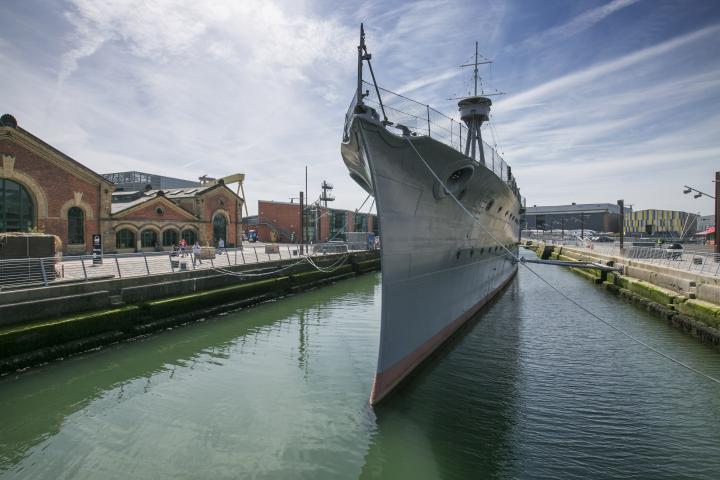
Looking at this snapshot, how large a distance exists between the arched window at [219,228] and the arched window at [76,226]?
1108 cm

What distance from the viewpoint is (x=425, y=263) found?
356 inches

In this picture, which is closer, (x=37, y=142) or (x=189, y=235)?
(x=37, y=142)

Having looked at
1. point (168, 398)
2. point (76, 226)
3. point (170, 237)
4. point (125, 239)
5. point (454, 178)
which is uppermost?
point (454, 178)

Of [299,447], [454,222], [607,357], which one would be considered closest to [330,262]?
[454,222]

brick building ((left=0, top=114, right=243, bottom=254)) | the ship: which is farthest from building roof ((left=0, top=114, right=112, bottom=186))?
the ship

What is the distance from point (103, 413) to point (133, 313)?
5.66 metres

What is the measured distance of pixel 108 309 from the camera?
12047 mm

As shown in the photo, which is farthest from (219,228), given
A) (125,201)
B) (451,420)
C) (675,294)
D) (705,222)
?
(705,222)

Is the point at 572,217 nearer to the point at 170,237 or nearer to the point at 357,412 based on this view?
the point at 170,237

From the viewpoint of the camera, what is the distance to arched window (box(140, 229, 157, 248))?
27.8 metres

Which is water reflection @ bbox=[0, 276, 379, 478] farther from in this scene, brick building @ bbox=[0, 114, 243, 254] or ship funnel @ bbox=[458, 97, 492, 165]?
brick building @ bbox=[0, 114, 243, 254]

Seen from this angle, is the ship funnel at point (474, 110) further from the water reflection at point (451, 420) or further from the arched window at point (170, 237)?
the arched window at point (170, 237)

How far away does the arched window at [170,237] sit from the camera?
29703mm

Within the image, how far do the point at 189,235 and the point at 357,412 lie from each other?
28180mm
